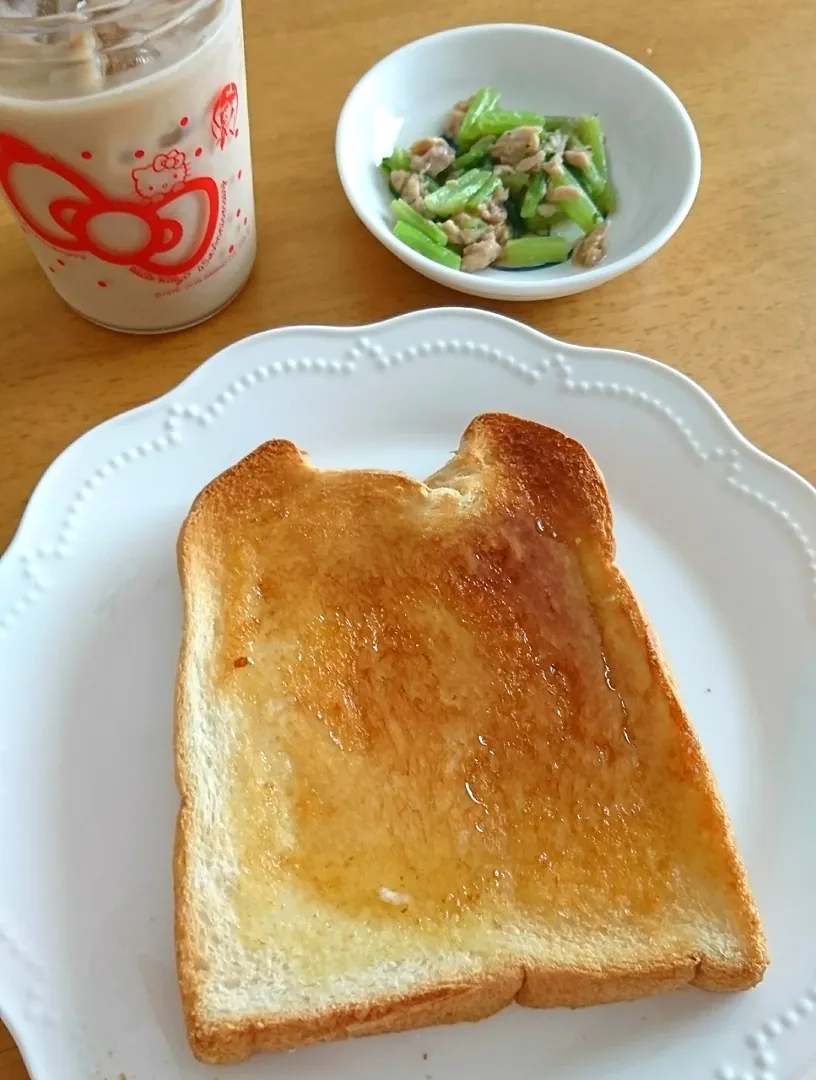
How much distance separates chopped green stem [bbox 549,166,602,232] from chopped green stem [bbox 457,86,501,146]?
0.17m

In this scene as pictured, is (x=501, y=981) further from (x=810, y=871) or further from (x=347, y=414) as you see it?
(x=347, y=414)

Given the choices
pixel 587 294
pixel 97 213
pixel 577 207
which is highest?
pixel 97 213

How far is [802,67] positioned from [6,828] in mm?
1881

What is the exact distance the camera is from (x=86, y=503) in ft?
4.22

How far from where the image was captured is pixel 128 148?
1.13 m

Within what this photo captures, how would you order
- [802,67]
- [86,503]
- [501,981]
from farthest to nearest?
1. [802,67]
2. [86,503]
3. [501,981]

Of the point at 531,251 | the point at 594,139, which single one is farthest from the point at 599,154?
the point at 531,251

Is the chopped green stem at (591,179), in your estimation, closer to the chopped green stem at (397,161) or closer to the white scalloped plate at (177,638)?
the chopped green stem at (397,161)

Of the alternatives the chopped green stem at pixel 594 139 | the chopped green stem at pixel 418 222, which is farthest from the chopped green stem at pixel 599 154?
the chopped green stem at pixel 418 222

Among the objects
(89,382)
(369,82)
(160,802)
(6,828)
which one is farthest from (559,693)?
(369,82)

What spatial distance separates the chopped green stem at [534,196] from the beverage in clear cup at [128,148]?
1.50 feet

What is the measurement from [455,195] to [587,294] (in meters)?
0.27

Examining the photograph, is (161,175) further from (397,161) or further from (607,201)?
(607,201)

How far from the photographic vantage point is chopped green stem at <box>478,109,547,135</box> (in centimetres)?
164
